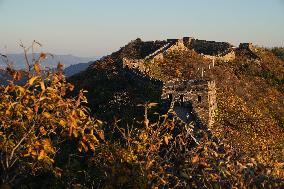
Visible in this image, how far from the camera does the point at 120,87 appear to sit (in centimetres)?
4075

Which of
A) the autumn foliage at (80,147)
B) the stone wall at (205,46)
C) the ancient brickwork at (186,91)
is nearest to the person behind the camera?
the autumn foliage at (80,147)

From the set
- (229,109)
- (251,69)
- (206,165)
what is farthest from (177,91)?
(251,69)

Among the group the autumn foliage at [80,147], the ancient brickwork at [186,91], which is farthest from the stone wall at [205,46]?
the autumn foliage at [80,147]

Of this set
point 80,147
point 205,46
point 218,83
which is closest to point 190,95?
point 218,83

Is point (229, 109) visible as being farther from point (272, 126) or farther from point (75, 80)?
point (75, 80)

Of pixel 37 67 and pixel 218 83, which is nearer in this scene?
pixel 37 67

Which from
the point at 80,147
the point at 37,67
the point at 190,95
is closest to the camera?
the point at 37,67

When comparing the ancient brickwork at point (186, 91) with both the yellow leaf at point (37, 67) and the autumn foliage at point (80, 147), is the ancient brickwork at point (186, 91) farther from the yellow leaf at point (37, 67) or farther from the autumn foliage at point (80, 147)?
the yellow leaf at point (37, 67)

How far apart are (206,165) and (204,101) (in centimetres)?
2202

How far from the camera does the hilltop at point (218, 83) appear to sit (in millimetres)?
35719

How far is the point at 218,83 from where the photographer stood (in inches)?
1857

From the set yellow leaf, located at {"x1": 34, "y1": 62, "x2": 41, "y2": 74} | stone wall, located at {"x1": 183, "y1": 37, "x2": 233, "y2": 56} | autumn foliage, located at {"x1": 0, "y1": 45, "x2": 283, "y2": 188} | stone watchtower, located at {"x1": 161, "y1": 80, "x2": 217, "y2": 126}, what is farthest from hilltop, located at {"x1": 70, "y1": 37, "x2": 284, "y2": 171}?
yellow leaf, located at {"x1": 34, "y1": 62, "x2": 41, "y2": 74}

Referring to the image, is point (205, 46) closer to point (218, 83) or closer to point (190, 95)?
point (218, 83)

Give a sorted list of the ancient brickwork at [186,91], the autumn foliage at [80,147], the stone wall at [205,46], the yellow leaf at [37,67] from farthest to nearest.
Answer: the stone wall at [205,46] < the ancient brickwork at [186,91] < the autumn foliage at [80,147] < the yellow leaf at [37,67]
